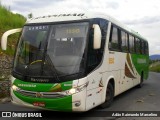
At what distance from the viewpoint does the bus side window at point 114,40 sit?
10500mm

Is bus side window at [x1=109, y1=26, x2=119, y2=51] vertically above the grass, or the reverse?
the grass

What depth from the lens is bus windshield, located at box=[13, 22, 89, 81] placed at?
26.8 feet

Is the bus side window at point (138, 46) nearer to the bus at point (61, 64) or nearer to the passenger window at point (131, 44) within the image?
the passenger window at point (131, 44)

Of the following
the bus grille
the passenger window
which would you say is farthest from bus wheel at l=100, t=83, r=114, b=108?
the passenger window

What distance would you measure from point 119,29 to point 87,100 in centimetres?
446

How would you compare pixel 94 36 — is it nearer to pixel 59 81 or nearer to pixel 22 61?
pixel 59 81

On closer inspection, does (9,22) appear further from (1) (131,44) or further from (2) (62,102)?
(2) (62,102)

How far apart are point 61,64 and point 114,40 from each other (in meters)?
3.39

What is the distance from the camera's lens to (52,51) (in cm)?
838

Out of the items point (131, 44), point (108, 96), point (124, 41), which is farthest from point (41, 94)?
point (131, 44)

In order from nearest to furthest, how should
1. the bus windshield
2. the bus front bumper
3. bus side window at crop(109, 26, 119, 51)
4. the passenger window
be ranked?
1. the bus front bumper
2. the bus windshield
3. bus side window at crop(109, 26, 119, 51)
4. the passenger window

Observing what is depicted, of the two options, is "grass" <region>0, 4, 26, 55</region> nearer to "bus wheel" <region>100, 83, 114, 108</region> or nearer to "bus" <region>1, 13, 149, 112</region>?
"bus wheel" <region>100, 83, 114, 108</region>

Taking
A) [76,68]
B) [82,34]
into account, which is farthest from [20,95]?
[82,34]

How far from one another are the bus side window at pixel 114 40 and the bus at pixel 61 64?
674 millimetres
